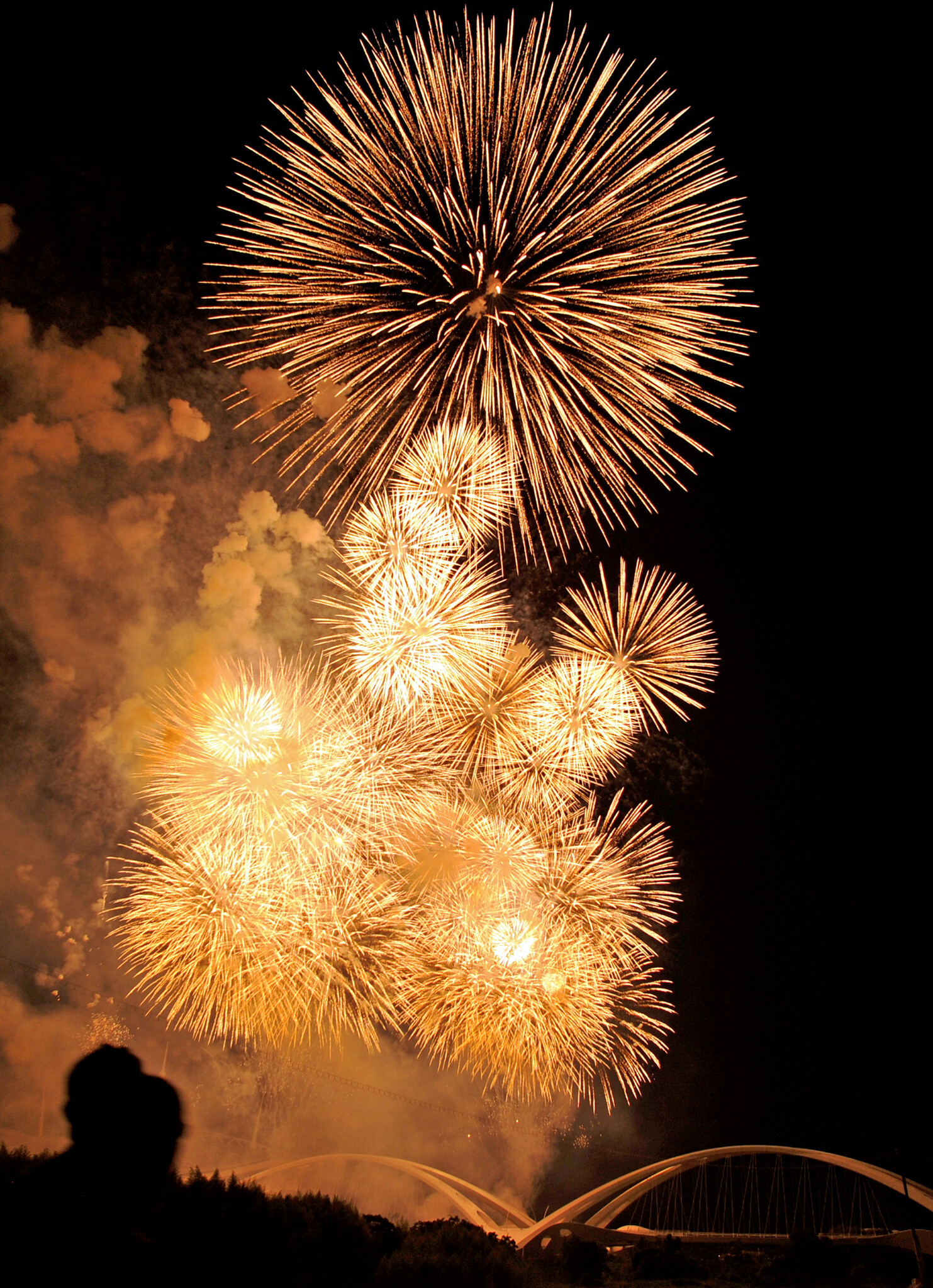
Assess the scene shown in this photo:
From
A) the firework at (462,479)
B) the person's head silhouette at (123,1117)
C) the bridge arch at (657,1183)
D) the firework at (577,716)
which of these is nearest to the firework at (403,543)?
the firework at (462,479)

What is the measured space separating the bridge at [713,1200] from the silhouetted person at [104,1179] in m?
12.5

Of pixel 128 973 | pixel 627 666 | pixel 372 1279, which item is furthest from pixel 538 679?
pixel 372 1279

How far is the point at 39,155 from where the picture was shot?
32.3 feet

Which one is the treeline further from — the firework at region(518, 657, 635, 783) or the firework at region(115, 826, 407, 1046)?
the firework at region(518, 657, 635, 783)

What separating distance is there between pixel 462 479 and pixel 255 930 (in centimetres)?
671

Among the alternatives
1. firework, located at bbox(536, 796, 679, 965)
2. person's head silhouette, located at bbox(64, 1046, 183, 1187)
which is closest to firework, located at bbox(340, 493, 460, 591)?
firework, located at bbox(536, 796, 679, 965)

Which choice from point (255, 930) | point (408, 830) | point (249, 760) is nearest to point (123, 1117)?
point (249, 760)

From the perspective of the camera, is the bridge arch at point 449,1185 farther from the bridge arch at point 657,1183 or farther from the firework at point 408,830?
the firework at point 408,830

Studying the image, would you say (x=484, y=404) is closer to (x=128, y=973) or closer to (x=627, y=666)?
(x=627, y=666)

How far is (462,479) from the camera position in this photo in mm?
8922

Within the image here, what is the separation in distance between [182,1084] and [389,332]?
11.4m

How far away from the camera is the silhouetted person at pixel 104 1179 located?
2.19 metres

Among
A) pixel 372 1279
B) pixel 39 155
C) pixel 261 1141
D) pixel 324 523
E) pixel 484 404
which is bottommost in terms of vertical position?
pixel 372 1279

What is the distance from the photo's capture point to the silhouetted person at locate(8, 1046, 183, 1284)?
2189 mm
